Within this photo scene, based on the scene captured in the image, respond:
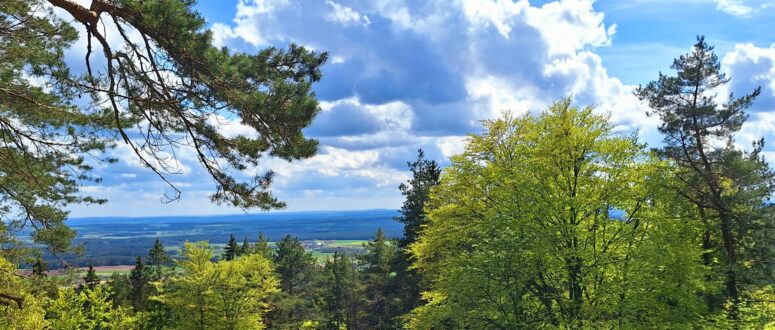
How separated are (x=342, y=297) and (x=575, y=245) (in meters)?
47.0

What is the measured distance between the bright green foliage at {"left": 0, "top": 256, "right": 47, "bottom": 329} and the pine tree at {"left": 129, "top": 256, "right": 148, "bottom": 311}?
27.4m

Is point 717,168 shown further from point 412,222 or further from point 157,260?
point 157,260

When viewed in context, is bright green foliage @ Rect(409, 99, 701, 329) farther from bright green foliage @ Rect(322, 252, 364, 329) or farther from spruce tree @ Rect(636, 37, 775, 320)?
bright green foliage @ Rect(322, 252, 364, 329)

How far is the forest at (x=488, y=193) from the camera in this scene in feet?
30.2

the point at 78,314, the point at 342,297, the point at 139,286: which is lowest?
the point at 342,297

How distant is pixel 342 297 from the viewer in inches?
2440

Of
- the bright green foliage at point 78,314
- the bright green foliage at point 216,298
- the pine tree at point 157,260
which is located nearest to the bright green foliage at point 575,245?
the bright green foliage at point 216,298

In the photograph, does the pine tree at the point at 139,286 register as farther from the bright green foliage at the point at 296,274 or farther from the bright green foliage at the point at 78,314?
the bright green foliage at the point at 78,314

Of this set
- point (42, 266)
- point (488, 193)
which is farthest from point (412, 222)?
point (42, 266)

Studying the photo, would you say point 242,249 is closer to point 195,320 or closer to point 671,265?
point 195,320

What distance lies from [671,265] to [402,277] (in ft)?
75.0

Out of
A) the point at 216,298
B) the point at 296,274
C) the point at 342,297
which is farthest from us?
the point at 342,297

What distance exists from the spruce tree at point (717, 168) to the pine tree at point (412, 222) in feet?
57.4

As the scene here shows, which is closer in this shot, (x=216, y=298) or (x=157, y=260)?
(x=216, y=298)
